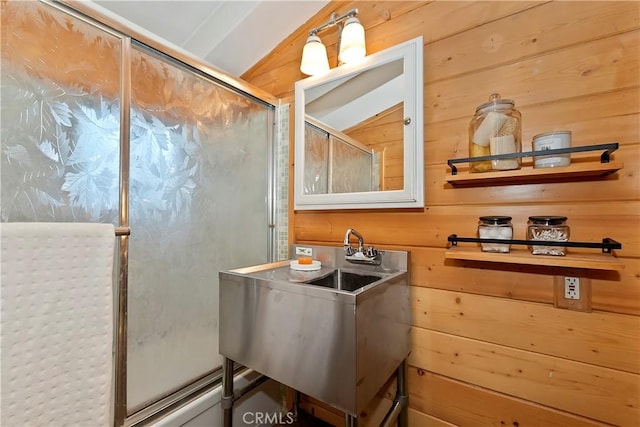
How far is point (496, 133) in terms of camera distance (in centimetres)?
91

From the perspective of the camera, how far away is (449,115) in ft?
3.51

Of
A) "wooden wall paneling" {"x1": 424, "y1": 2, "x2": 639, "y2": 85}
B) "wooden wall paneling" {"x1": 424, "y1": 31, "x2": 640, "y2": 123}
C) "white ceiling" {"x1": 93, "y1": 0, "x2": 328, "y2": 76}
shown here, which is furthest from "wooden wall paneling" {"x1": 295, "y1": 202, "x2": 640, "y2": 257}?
"white ceiling" {"x1": 93, "y1": 0, "x2": 328, "y2": 76}

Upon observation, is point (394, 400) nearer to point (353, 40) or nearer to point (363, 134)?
point (363, 134)

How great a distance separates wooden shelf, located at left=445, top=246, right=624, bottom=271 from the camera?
73 centimetres

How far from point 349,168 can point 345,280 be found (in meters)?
0.51

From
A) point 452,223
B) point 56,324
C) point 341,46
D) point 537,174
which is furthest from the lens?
point 341,46

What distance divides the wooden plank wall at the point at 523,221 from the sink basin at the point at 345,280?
0.18 m

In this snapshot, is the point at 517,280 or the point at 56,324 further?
the point at 517,280

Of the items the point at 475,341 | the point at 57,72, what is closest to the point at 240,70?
the point at 57,72

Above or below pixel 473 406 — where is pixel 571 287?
above

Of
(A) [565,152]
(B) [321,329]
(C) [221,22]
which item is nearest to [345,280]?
A: (B) [321,329]

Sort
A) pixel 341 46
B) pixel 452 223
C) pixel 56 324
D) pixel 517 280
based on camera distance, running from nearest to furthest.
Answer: pixel 56 324 < pixel 517 280 < pixel 452 223 < pixel 341 46

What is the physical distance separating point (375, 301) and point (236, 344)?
0.53 metres

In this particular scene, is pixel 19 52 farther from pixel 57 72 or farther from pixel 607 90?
pixel 607 90
